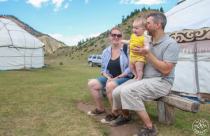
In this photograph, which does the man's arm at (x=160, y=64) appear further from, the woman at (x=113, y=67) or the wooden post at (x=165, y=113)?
the woman at (x=113, y=67)

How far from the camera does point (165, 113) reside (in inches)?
194

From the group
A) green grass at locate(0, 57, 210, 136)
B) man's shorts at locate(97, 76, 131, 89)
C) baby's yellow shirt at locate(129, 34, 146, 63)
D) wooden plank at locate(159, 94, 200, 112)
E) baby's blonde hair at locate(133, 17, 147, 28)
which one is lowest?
green grass at locate(0, 57, 210, 136)

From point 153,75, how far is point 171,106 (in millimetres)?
589

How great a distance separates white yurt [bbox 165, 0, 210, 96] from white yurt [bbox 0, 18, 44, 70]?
41.2 ft

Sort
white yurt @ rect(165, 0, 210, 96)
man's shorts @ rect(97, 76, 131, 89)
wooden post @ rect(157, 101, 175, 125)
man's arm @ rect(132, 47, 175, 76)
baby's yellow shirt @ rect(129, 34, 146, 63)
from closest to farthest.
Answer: man's arm @ rect(132, 47, 175, 76) → baby's yellow shirt @ rect(129, 34, 146, 63) → wooden post @ rect(157, 101, 175, 125) → man's shorts @ rect(97, 76, 131, 89) → white yurt @ rect(165, 0, 210, 96)

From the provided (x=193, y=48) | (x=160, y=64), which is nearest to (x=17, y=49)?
(x=193, y=48)

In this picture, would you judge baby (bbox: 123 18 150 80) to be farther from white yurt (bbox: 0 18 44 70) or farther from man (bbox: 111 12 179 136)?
white yurt (bbox: 0 18 44 70)

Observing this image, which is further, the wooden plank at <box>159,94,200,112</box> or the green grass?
the green grass

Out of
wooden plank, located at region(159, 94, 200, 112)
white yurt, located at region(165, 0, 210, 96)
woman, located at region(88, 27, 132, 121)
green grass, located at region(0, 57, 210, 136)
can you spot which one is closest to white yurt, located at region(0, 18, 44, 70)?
green grass, located at region(0, 57, 210, 136)

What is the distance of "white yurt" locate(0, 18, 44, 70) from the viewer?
19.0 meters

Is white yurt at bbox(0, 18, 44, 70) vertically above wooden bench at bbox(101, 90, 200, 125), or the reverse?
white yurt at bbox(0, 18, 44, 70)

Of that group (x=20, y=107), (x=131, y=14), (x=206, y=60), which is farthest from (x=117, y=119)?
(x=131, y=14)

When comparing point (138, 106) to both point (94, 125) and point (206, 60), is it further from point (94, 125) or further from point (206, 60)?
point (206, 60)

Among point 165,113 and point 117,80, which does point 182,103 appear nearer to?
point 165,113
